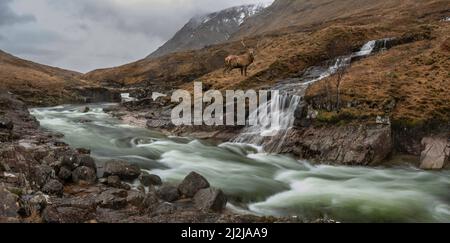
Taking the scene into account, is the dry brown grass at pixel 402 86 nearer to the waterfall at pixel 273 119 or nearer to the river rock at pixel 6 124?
the waterfall at pixel 273 119

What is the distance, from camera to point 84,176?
18.6 m

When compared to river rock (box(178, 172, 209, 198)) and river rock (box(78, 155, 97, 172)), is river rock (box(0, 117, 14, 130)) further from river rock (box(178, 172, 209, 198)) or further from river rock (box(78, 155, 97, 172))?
river rock (box(178, 172, 209, 198))

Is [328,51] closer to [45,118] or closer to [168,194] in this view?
[45,118]

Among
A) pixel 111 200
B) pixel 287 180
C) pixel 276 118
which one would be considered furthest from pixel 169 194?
pixel 276 118

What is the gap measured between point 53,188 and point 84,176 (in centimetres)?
235

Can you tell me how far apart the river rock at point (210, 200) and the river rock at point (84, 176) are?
4.63 metres

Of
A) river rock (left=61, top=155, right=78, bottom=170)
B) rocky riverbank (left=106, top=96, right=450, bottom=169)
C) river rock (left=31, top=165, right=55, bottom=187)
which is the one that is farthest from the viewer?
rocky riverbank (left=106, top=96, right=450, bottom=169)

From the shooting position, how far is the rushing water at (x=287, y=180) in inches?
727

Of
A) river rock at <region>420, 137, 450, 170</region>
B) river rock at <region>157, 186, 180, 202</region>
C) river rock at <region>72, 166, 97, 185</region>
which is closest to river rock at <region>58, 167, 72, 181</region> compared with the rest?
river rock at <region>72, 166, 97, 185</region>

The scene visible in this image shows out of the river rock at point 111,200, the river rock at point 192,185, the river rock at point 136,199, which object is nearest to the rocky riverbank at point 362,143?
the river rock at point 192,185

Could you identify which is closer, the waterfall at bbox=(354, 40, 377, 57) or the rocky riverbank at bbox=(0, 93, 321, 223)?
the rocky riverbank at bbox=(0, 93, 321, 223)

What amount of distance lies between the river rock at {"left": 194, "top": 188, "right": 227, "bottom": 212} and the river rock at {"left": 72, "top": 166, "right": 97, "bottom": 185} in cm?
463

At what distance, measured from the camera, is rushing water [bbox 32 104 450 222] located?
18.5m

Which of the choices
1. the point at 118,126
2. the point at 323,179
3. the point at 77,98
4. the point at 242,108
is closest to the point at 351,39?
the point at 242,108
